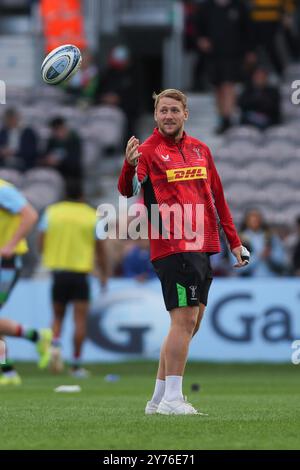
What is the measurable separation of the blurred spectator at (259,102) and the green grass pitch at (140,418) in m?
9.32

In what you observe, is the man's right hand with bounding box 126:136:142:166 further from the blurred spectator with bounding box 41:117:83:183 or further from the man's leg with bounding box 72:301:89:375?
the blurred spectator with bounding box 41:117:83:183

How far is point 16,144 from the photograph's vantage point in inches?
942

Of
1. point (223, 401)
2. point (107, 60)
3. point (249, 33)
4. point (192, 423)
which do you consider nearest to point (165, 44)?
point (107, 60)

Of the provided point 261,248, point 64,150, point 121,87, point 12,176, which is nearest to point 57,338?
point 261,248

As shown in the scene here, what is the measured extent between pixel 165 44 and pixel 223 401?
1787 cm

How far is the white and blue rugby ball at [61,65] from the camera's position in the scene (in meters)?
10.6

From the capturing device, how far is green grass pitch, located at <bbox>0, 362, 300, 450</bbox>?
25.1 feet

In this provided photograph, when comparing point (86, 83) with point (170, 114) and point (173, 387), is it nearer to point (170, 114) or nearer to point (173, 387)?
point (170, 114)

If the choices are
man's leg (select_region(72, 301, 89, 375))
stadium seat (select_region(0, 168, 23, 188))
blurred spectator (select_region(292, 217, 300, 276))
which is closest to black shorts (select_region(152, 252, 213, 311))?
man's leg (select_region(72, 301, 89, 375))

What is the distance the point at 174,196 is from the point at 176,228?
212mm

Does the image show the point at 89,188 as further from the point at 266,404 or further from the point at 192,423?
the point at 192,423

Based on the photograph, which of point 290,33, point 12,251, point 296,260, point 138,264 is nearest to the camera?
point 12,251

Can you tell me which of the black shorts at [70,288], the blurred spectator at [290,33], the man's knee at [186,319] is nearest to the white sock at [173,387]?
the man's knee at [186,319]

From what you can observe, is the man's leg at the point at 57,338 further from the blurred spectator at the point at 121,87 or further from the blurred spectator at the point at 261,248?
the blurred spectator at the point at 121,87
